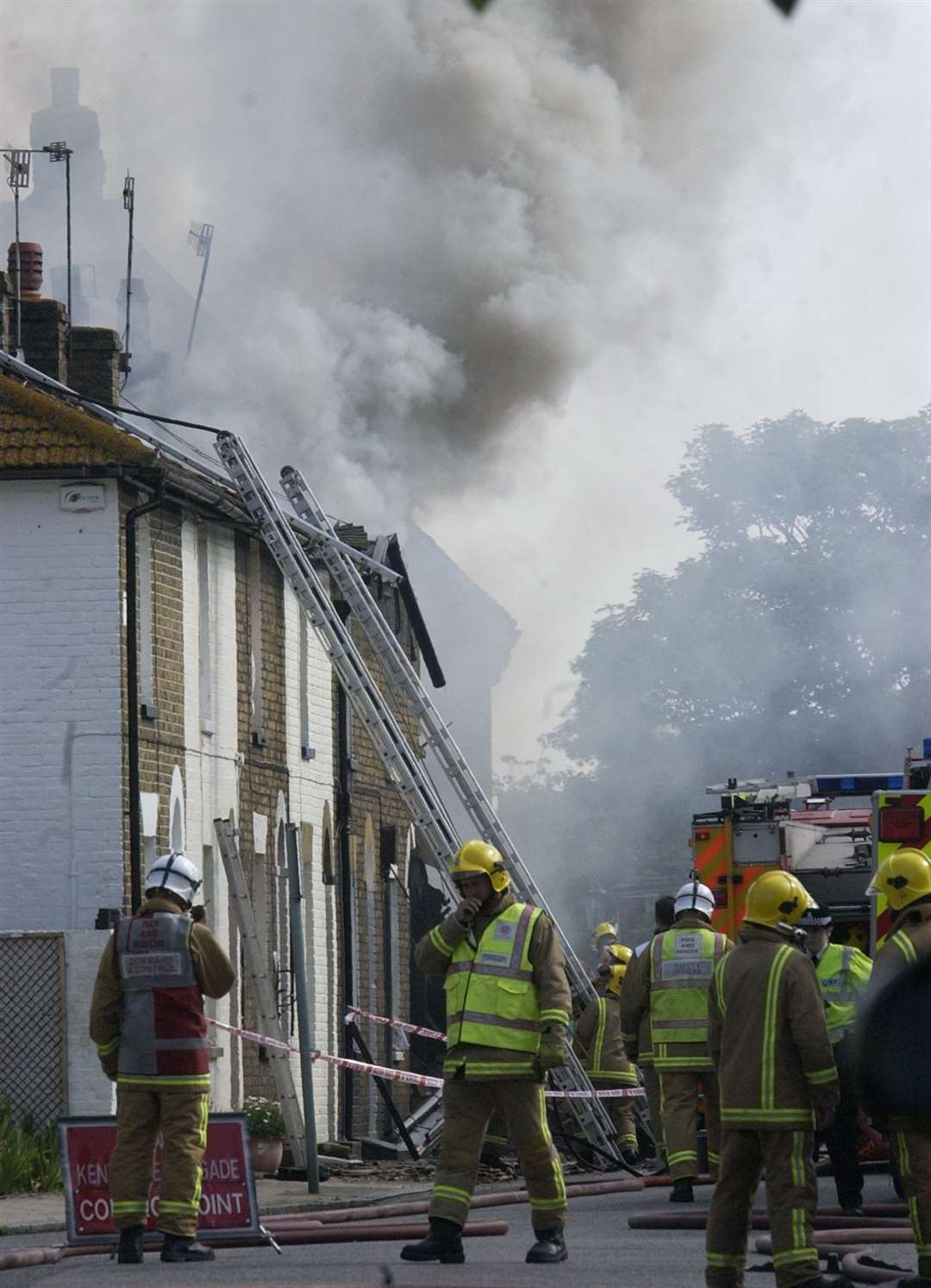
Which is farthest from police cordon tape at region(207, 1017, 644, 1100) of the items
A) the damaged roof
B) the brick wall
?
the brick wall

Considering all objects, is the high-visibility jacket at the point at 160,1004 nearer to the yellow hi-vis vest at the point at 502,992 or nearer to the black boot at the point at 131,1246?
the black boot at the point at 131,1246

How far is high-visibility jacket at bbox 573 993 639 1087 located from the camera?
1848 centimetres

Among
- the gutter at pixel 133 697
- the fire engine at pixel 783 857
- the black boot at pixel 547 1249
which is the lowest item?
the black boot at pixel 547 1249

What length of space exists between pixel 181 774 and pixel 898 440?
30.0 meters

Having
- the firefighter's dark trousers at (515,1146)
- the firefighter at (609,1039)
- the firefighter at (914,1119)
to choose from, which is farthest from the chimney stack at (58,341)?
the firefighter at (914,1119)

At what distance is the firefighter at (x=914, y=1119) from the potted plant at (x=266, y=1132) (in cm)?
875

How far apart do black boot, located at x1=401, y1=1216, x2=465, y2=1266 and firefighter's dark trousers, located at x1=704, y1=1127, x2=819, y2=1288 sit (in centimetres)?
193

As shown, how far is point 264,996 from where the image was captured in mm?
17547

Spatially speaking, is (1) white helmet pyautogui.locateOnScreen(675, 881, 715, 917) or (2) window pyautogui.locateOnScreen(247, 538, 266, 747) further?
(2) window pyautogui.locateOnScreen(247, 538, 266, 747)

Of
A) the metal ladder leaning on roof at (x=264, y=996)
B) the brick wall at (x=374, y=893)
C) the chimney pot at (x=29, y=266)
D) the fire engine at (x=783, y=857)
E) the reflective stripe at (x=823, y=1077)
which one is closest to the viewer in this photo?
the reflective stripe at (x=823, y=1077)

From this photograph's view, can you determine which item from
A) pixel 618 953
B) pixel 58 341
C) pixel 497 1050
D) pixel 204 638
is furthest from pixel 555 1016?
pixel 58 341

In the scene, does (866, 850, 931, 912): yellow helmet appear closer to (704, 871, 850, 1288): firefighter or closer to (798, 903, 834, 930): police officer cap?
(704, 871, 850, 1288): firefighter

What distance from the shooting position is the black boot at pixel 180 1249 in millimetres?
9766

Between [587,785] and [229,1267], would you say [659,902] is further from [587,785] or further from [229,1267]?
[587,785]
